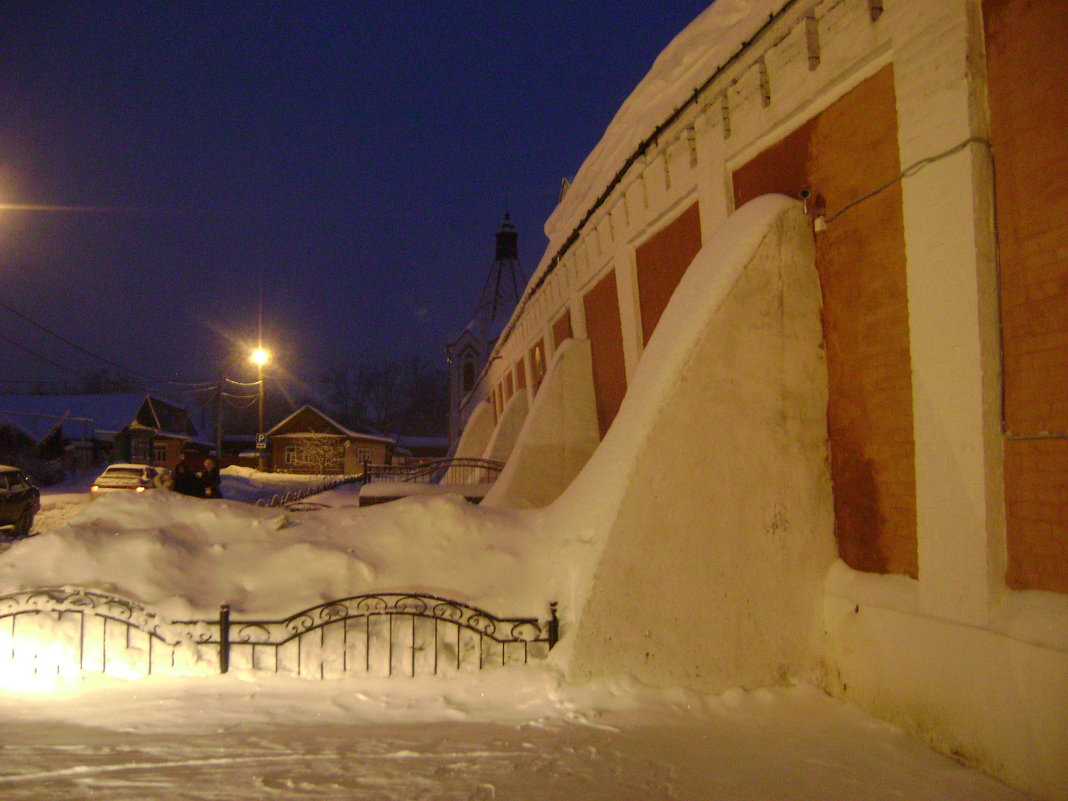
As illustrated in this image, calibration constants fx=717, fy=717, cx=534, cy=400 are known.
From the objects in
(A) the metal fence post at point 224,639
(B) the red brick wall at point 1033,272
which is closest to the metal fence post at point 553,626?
(A) the metal fence post at point 224,639

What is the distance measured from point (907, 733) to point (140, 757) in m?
4.56

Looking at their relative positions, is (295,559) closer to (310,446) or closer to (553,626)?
Result: (553,626)

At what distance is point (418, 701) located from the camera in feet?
16.6

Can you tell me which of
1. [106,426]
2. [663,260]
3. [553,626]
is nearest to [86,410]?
Answer: [106,426]

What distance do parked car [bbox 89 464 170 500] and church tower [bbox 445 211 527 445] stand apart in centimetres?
2207

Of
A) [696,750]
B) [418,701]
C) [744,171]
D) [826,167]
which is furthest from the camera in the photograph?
[744,171]

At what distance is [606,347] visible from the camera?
10.6 meters

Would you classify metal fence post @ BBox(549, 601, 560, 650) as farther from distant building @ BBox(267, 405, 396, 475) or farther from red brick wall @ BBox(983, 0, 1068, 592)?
distant building @ BBox(267, 405, 396, 475)

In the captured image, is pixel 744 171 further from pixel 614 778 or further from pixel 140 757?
pixel 140 757

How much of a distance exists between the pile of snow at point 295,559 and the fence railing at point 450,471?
9.93 meters

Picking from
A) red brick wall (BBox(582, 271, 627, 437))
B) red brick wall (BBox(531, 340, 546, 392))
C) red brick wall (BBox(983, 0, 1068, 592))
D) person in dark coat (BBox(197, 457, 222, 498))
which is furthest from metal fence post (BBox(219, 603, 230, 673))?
red brick wall (BBox(531, 340, 546, 392))

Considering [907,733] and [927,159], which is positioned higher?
[927,159]

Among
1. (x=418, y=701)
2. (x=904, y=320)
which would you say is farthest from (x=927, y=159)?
(x=418, y=701)

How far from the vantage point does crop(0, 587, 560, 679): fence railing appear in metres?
5.44
